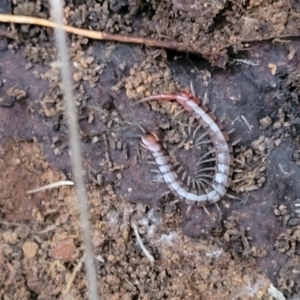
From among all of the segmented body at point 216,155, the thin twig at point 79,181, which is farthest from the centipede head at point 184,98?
the thin twig at point 79,181

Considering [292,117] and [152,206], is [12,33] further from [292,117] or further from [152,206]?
[292,117]

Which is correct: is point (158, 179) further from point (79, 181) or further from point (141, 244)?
point (79, 181)

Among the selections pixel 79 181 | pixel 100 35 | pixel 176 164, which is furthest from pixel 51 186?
pixel 100 35

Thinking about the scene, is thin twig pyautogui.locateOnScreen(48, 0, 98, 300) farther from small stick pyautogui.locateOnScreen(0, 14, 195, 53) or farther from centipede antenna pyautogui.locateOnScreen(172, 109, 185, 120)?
centipede antenna pyautogui.locateOnScreen(172, 109, 185, 120)

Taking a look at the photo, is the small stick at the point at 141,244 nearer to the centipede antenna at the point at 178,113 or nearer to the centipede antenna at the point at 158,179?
the centipede antenna at the point at 158,179

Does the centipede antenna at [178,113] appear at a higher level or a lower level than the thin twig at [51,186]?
higher

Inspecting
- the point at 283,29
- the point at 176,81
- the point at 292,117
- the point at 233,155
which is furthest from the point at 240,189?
the point at 283,29
